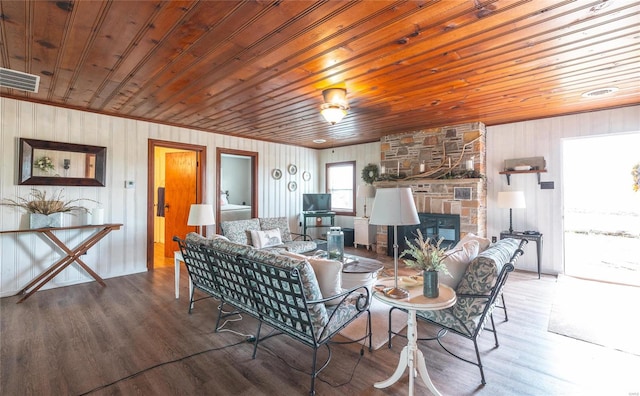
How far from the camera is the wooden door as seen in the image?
18.4 feet

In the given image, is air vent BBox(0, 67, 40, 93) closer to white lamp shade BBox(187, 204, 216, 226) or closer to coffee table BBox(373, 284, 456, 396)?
white lamp shade BBox(187, 204, 216, 226)

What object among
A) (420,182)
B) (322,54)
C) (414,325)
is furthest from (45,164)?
(420,182)

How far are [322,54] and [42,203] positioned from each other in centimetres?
422

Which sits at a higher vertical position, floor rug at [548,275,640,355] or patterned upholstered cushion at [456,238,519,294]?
patterned upholstered cushion at [456,238,519,294]

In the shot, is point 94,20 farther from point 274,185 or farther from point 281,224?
point 274,185

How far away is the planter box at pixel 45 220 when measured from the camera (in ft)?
12.2

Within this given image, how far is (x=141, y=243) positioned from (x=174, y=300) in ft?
5.90

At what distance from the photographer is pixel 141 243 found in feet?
15.8

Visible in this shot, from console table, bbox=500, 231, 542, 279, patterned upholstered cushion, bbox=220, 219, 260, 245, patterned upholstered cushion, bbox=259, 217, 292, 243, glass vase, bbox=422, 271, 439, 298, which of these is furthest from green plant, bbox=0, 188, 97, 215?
console table, bbox=500, 231, 542, 279

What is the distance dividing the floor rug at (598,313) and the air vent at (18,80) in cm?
598

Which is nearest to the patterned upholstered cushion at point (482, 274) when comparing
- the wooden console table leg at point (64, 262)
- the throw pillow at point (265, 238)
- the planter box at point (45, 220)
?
the throw pillow at point (265, 238)

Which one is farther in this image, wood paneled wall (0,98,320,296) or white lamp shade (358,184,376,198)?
white lamp shade (358,184,376,198)

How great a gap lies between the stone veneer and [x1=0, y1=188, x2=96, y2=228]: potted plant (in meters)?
5.42

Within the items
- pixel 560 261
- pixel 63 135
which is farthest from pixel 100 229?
pixel 560 261
